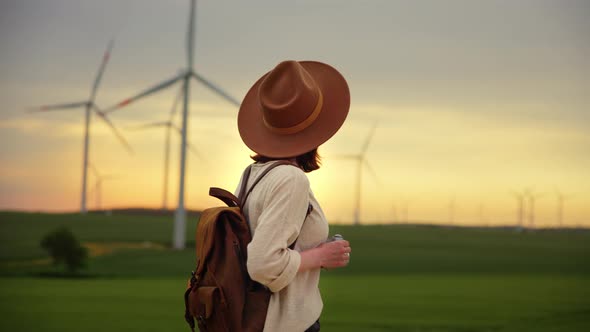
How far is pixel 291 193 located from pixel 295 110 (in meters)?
0.39

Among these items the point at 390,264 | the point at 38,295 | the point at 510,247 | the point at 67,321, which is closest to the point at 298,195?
the point at 67,321

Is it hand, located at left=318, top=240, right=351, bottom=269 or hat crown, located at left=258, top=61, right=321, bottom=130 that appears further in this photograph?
hat crown, located at left=258, top=61, right=321, bottom=130

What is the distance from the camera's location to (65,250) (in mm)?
30531

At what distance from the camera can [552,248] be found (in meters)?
60.3

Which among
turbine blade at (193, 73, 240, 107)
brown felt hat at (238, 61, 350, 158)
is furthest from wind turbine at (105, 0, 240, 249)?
brown felt hat at (238, 61, 350, 158)

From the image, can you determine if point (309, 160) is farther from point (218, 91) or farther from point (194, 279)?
point (218, 91)

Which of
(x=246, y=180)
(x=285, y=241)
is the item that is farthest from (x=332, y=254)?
(x=246, y=180)

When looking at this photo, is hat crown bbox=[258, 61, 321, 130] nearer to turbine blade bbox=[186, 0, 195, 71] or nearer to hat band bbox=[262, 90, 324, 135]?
hat band bbox=[262, 90, 324, 135]

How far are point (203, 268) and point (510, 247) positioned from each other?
5815cm

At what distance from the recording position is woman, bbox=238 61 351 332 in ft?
10.1

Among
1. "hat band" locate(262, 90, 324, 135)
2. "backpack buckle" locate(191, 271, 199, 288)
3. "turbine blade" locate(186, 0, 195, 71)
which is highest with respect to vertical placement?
"turbine blade" locate(186, 0, 195, 71)

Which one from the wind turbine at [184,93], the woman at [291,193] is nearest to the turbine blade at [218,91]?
the wind turbine at [184,93]

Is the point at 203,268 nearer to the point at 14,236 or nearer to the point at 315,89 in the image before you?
the point at 315,89

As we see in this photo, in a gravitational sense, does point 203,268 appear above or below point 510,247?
above
